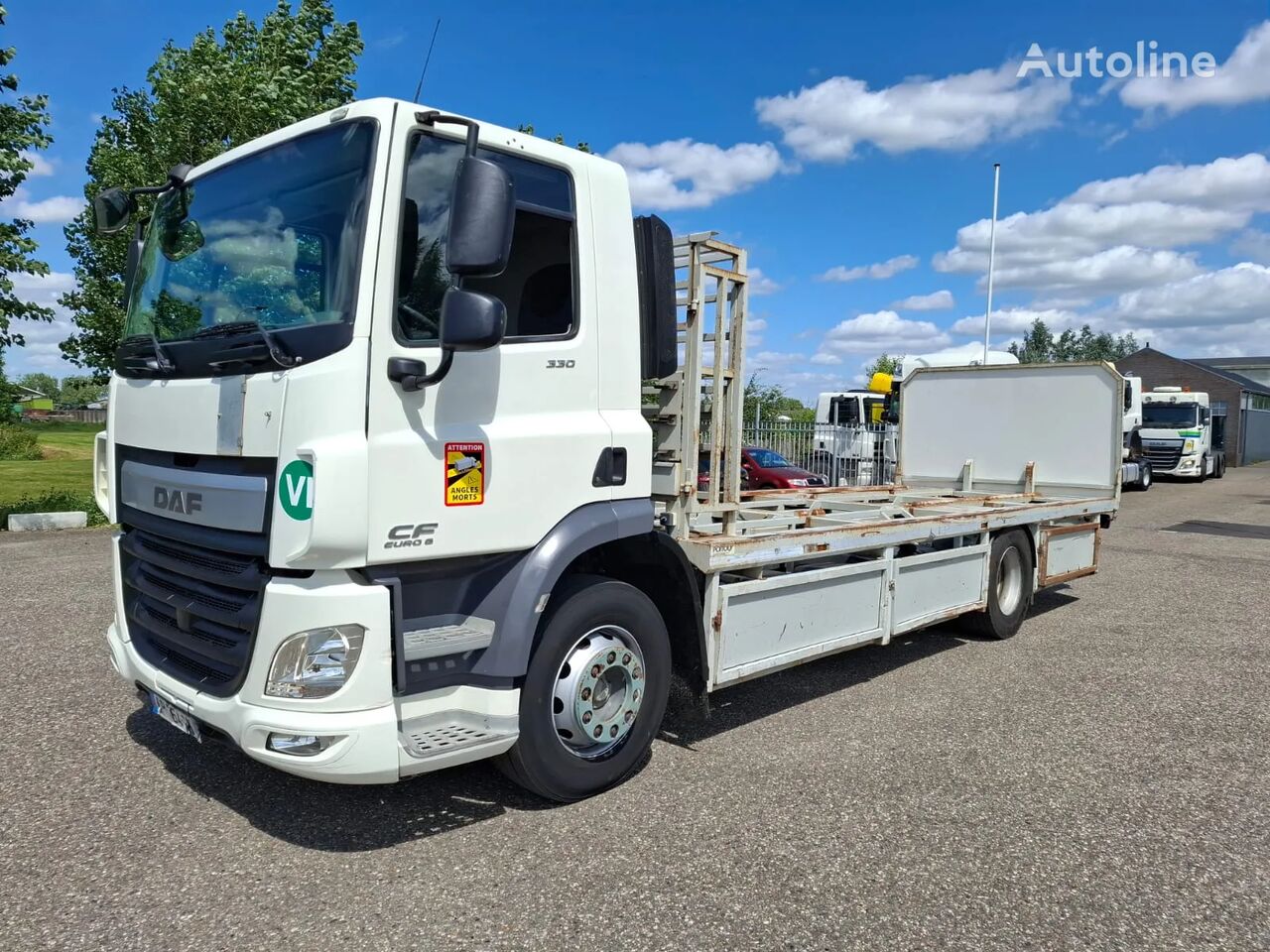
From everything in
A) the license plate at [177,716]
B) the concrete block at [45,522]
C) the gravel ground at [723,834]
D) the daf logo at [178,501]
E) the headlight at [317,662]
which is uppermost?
the daf logo at [178,501]

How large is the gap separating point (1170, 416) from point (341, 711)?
1189 inches

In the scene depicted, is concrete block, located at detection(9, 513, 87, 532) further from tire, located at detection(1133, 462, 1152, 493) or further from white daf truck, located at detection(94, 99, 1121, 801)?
tire, located at detection(1133, 462, 1152, 493)

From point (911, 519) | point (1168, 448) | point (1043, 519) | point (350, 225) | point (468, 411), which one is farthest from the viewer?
point (1168, 448)

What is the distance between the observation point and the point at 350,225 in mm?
3145

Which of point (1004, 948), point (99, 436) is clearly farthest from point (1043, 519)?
point (99, 436)

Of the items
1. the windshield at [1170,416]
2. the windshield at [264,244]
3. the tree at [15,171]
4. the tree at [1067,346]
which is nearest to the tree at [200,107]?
the tree at [15,171]

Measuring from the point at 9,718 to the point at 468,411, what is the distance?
3365 mm

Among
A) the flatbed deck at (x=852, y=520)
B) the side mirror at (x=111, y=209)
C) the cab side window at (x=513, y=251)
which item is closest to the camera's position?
the cab side window at (x=513, y=251)

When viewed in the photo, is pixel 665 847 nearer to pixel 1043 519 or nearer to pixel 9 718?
pixel 9 718

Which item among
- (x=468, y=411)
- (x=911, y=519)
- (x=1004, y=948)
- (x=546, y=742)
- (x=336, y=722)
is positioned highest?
(x=468, y=411)

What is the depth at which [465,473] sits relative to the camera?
11.0 feet

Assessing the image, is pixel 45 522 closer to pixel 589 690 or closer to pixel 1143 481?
pixel 589 690

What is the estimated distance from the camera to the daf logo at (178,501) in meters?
A: 3.33

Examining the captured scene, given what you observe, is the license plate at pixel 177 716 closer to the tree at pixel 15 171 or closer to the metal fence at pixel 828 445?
the tree at pixel 15 171
